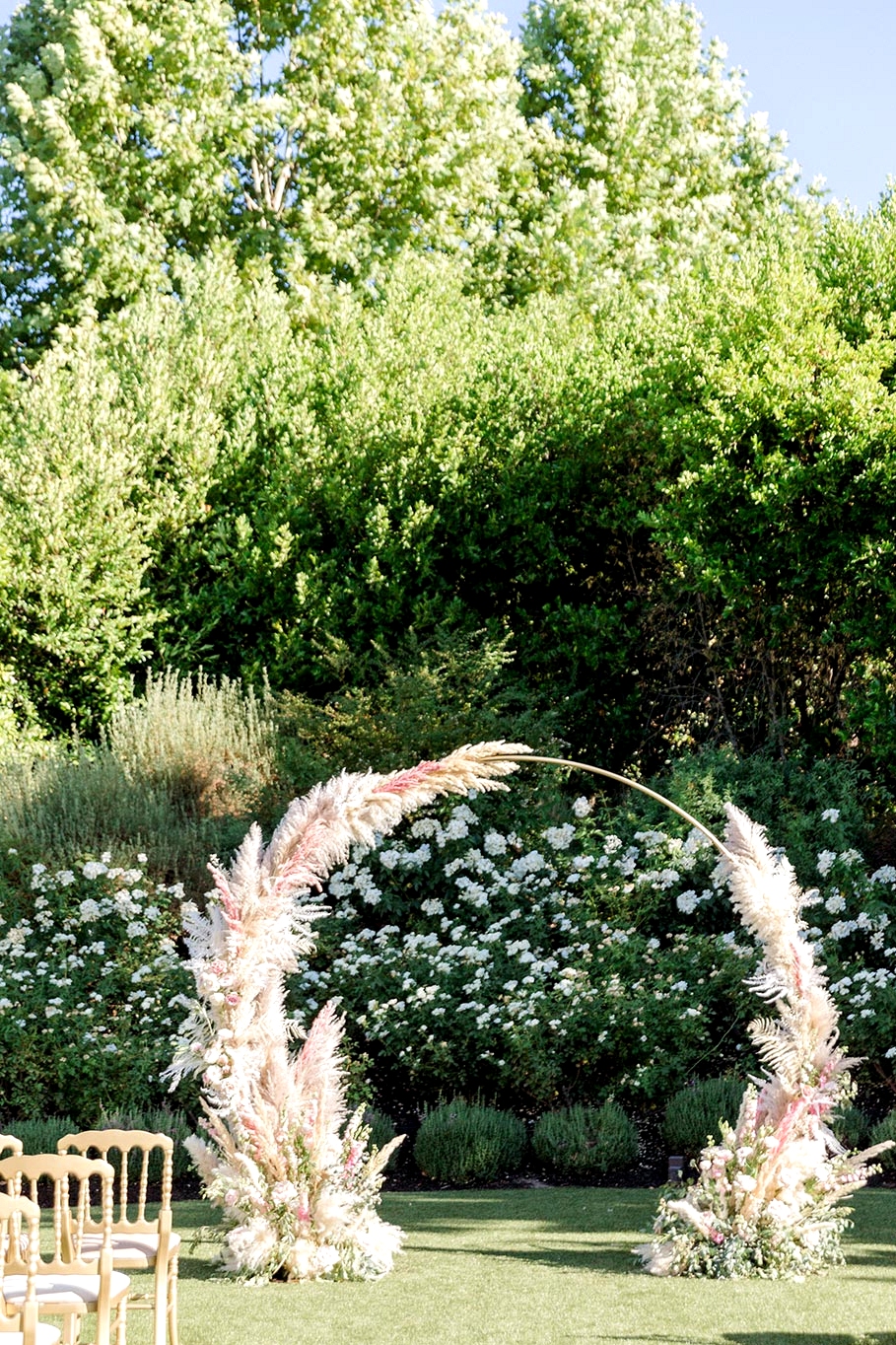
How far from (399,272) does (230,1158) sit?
1133 cm

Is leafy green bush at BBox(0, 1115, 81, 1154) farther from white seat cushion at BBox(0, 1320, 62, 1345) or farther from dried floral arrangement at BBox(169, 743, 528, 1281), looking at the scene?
white seat cushion at BBox(0, 1320, 62, 1345)

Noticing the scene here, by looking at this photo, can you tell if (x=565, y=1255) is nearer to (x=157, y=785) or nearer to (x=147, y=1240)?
(x=147, y=1240)

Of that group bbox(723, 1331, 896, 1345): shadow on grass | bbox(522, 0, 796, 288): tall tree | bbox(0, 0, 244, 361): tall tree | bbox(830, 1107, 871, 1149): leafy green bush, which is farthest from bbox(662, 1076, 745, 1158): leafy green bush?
bbox(522, 0, 796, 288): tall tree

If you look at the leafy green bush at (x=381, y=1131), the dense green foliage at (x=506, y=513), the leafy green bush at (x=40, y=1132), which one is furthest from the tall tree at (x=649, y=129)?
the leafy green bush at (x=40, y=1132)

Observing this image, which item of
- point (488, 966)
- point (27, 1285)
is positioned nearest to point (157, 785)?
point (488, 966)

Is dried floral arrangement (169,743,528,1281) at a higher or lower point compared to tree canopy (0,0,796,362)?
lower

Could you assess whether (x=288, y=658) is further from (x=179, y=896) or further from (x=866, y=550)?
(x=866, y=550)

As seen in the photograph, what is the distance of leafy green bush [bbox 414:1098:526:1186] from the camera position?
23.8 feet

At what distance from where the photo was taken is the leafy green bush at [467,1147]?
7.25 meters

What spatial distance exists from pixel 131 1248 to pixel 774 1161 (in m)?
2.45

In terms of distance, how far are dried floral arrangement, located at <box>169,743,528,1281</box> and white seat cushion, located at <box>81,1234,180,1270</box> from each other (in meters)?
0.81

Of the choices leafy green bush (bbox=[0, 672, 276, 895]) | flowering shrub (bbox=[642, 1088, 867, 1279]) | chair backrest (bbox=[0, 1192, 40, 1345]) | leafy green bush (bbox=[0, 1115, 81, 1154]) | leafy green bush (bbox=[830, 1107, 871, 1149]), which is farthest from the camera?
leafy green bush (bbox=[0, 672, 276, 895])

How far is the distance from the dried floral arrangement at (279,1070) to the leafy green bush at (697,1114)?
7.33 ft

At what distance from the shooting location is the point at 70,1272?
3.99 meters
